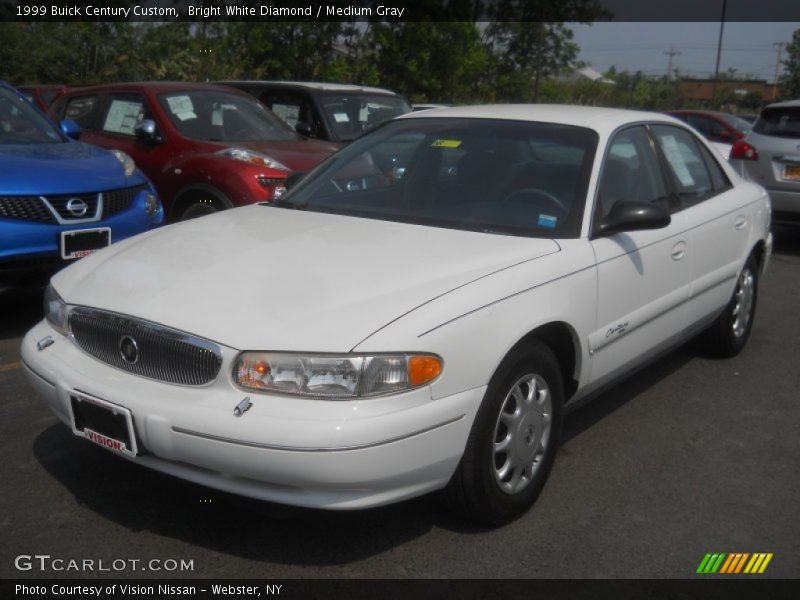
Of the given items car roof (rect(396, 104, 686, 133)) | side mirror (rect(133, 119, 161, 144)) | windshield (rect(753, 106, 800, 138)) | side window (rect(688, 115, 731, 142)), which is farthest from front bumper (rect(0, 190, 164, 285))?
side window (rect(688, 115, 731, 142))

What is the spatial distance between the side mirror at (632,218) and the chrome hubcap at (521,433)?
31.1 inches

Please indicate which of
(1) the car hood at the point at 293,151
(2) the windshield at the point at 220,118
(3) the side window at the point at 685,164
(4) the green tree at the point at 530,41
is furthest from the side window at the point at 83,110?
(4) the green tree at the point at 530,41

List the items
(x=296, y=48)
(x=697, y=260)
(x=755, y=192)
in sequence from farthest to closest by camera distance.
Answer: (x=296, y=48)
(x=755, y=192)
(x=697, y=260)

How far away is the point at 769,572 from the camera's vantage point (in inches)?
127

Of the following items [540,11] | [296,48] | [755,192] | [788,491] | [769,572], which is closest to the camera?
[769,572]

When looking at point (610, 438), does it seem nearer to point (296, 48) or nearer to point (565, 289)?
point (565, 289)

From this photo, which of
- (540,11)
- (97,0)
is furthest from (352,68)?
(540,11)

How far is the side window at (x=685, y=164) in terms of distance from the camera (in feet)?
15.8

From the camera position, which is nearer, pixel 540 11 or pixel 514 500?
pixel 514 500

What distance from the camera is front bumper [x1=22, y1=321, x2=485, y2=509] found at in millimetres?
2785

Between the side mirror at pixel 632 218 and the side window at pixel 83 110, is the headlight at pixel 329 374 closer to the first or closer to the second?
the side mirror at pixel 632 218

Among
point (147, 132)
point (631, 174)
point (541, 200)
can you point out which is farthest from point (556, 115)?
point (147, 132)

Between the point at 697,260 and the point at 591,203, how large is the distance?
107 cm

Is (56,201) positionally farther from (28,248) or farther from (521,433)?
(521,433)
